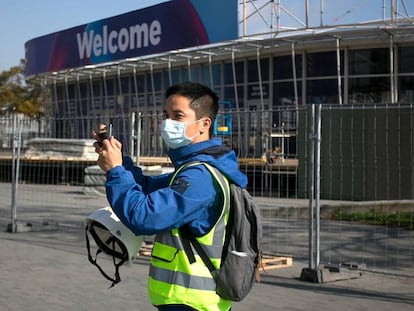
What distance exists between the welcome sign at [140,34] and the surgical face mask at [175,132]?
66.6 feet

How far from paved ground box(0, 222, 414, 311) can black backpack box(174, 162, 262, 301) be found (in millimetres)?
3679

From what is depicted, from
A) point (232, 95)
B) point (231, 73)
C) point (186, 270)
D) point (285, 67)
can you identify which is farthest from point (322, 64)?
point (186, 270)

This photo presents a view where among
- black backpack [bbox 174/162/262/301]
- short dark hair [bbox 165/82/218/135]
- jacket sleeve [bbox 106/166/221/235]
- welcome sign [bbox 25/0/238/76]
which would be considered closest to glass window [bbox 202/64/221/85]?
welcome sign [bbox 25/0/238/76]

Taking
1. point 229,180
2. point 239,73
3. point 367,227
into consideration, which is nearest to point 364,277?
point 367,227

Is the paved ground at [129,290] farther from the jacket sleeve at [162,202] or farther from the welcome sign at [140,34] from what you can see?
the welcome sign at [140,34]

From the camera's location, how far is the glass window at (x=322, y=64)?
2262 centimetres

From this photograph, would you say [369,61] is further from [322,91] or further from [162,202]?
[162,202]

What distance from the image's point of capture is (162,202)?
2555 millimetres

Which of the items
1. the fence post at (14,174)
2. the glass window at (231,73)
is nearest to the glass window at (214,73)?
the glass window at (231,73)

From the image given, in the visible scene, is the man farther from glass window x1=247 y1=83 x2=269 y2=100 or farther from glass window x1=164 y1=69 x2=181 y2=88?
glass window x1=164 y1=69 x2=181 y2=88

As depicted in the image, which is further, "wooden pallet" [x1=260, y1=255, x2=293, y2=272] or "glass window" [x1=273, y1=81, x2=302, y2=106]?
"glass window" [x1=273, y1=81, x2=302, y2=106]

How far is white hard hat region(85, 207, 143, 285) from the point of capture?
9.37ft

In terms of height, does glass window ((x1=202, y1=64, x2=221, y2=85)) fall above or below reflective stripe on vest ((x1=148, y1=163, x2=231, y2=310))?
above

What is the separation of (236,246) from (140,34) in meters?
24.7
